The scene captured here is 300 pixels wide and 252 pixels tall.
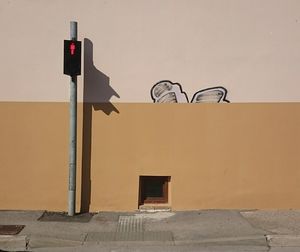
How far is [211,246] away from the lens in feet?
25.2

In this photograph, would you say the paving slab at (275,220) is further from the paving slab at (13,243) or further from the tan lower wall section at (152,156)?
the paving slab at (13,243)

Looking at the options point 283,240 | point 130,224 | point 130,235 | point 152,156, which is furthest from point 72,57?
point 283,240

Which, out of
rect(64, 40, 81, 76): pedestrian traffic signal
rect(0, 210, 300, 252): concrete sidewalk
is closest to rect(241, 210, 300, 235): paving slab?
rect(0, 210, 300, 252): concrete sidewalk

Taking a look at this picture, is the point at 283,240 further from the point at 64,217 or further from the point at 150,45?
the point at 150,45

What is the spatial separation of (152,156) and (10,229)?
2.67 m

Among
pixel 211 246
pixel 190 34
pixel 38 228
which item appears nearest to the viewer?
pixel 211 246

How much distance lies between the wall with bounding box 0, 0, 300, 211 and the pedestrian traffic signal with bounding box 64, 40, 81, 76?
440mm

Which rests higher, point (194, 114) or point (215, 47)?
point (215, 47)

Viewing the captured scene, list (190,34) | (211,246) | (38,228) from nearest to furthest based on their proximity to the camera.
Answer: (211,246) < (38,228) < (190,34)

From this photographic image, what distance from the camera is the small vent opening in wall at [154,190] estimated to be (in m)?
9.70

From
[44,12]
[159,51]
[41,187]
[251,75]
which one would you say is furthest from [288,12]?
[41,187]

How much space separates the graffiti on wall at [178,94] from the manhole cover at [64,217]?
89.5 inches

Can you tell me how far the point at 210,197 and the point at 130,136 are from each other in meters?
1.74

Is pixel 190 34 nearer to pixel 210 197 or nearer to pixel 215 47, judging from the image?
pixel 215 47
